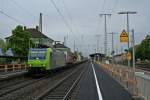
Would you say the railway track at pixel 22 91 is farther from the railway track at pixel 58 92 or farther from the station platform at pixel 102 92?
the station platform at pixel 102 92

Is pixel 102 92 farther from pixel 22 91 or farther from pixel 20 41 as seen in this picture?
pixel 20 41

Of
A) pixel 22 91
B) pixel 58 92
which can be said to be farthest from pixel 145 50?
pixel 22 91

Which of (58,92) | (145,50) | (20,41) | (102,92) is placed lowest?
(58,92)

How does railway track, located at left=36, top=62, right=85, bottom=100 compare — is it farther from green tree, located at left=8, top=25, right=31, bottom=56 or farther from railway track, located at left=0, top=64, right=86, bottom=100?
green tree, located at left=8, top=25, right=31, bottom=56

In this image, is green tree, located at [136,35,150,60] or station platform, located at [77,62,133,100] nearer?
station platform, located at [77,62,133,100]

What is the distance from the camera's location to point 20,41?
82.6 meters

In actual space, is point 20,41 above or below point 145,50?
above

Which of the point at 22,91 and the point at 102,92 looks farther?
the point at 22,91

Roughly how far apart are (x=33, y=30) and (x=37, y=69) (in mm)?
109634

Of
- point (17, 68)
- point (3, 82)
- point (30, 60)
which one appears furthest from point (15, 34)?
point (3, 82)

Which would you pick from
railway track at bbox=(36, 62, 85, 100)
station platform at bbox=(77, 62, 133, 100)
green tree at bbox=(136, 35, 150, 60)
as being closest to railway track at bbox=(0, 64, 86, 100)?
railway track at bbox=(36, 62, 85, 100)

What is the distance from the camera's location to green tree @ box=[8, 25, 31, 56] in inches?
3179

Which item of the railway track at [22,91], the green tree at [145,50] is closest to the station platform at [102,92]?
the railway track at [22,91]

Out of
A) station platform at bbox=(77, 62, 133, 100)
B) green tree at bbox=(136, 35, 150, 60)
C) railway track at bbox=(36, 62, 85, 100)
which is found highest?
green tree at bbox=(136, 35, 150, 60)
